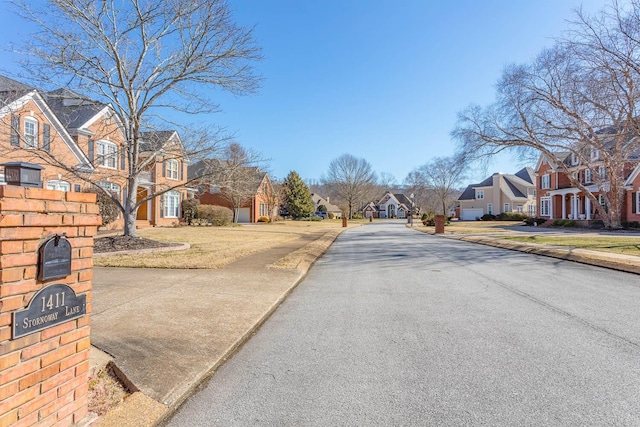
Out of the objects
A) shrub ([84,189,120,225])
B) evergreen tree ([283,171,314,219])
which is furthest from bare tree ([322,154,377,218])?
shrub ([84,189,120,225])

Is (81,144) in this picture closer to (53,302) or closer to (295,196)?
(53,302)

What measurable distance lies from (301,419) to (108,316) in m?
3.63

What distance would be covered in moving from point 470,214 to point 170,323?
64.6 meters

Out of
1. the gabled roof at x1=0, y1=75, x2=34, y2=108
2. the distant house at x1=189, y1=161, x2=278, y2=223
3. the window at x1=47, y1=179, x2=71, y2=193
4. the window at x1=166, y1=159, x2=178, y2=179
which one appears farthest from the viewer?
the distant house at x1=189, y1=161, x2=278, y2=223

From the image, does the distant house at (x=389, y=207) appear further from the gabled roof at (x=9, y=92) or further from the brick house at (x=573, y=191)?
the gabled roof at (x=9, y=92)

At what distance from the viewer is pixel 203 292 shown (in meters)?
6.73

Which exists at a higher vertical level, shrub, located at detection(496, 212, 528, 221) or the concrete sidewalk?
shrub, located at detection(496, 212, 528, 221)

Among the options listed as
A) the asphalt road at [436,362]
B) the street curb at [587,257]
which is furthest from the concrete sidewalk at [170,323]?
the street curb at [587,257]

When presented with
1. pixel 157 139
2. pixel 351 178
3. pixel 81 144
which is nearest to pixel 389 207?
pixel 351 178

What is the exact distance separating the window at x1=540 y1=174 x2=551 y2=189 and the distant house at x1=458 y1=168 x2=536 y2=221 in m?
10.7

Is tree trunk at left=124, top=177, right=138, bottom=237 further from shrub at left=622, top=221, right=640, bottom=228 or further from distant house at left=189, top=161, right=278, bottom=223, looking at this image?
shrub at left=622, top=221, right=640, bottom=228

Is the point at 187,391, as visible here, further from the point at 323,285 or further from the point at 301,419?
the point at 323,285

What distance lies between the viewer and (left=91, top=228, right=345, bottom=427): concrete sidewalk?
309 cm

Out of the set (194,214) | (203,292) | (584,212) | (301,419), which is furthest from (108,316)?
(584,212)
